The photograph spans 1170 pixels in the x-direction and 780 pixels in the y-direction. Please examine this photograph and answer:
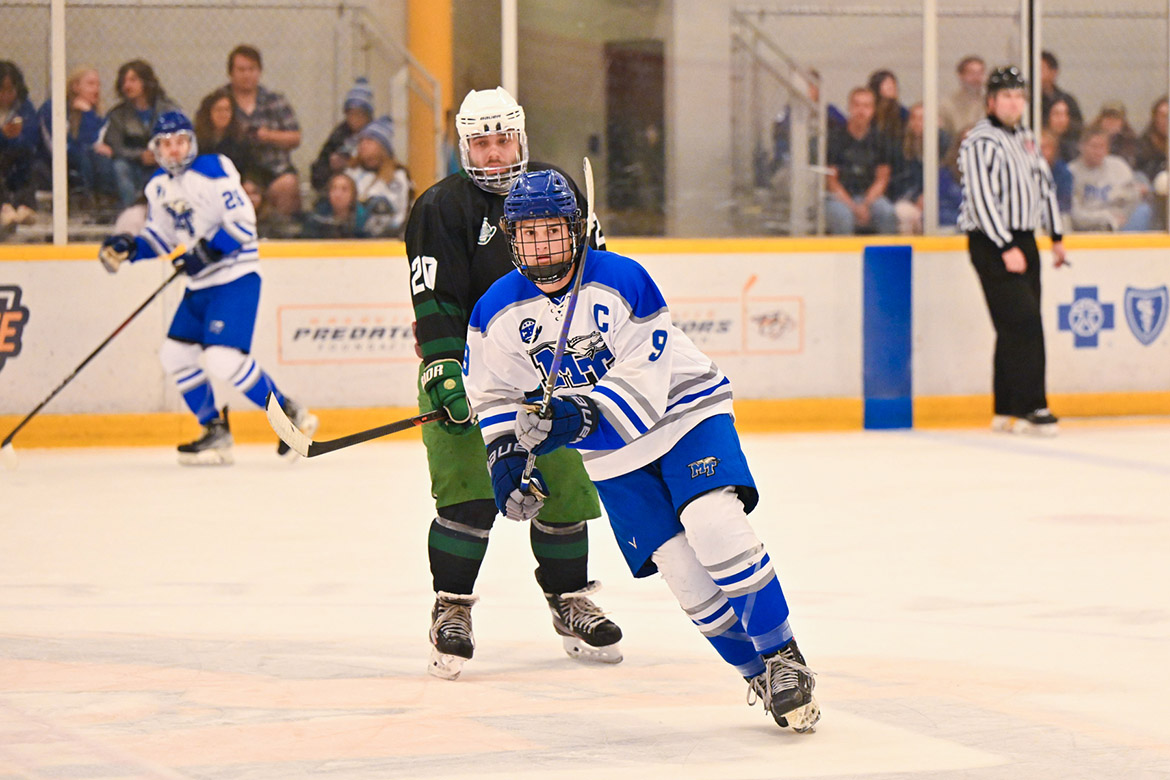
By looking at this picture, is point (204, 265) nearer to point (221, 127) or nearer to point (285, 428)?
point (221, 127)

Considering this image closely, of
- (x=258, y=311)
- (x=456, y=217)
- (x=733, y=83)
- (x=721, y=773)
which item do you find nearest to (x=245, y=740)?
→ (x=721, y=773)

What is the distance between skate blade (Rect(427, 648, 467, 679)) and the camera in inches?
119

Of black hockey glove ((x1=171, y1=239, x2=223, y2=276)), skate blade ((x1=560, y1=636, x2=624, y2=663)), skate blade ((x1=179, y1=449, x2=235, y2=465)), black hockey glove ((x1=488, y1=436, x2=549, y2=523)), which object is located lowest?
skate blade ((x1=560, y1=636, x2=624, y2=663))

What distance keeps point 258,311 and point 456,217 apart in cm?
372

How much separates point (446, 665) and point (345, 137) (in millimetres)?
4543

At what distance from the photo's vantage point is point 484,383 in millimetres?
2662

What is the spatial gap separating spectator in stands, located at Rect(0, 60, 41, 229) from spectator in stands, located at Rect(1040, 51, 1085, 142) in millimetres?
4439

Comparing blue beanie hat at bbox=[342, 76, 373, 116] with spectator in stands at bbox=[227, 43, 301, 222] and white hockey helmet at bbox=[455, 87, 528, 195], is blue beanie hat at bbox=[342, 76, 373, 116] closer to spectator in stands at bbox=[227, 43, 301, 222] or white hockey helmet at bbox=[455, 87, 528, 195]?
spectator in stands at bbox=[227, 43, 301, 222]

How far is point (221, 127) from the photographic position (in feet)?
23.2

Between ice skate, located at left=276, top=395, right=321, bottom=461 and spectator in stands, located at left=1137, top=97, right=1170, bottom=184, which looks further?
spectator in stands, located at left=1137, top=97, right=1170, bottom=184

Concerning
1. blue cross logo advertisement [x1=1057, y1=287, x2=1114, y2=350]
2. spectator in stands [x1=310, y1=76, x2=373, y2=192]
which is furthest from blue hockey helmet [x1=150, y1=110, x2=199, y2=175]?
blue cross logo advertisement [x1=1057, y1=287, x2=1114, y2=350]

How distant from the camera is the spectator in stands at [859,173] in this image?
24.6 ft

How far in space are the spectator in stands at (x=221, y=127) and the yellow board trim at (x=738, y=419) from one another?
1.13 meters

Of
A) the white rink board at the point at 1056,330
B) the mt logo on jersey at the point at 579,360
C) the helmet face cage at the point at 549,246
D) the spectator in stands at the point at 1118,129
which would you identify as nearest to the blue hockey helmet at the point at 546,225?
the helmet face cage at the point at 549,246
